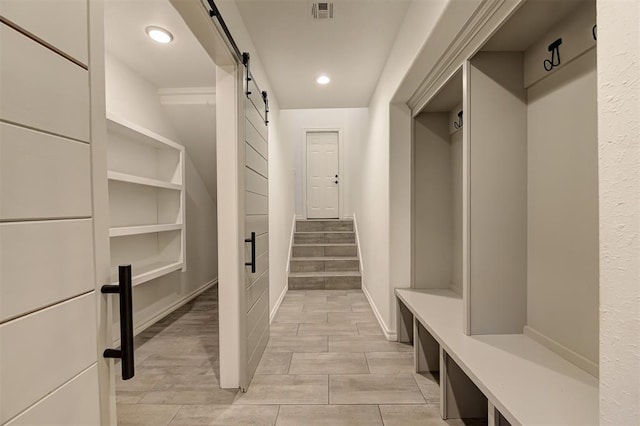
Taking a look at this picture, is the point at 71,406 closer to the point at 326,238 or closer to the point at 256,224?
the point at 256,224

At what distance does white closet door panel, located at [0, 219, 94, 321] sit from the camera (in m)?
0.49

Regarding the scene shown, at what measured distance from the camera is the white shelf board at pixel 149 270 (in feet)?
8.81

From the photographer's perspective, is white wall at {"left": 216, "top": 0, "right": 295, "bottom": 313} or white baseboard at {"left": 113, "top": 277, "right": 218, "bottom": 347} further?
white baseboard at {"left": 113, "top": 277, "right": 218, "bottom": 347}

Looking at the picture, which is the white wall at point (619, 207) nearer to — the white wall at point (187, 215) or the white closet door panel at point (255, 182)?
the white closet door panel at point (255, 182)

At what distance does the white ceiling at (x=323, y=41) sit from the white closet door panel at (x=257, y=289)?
191 centimetres

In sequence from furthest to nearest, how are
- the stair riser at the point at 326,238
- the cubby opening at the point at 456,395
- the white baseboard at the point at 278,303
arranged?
the stair riser at the point at 326,238 → the white baseboard at the point at 278,303 → the cubby opening at the point at 456,395

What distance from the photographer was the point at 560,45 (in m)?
1.42

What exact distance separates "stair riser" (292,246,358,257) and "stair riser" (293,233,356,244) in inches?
11.2

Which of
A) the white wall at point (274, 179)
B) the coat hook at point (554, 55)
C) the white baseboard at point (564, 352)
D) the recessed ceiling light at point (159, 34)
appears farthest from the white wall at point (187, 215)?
the white baseboard at point (564, 352)

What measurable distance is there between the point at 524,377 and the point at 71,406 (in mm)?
1508

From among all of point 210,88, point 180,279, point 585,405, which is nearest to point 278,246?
point 180,279

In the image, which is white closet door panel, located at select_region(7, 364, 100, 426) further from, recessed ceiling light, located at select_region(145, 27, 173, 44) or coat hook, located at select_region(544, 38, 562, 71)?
recessed ceiling light, located at select_region(145, 27, 173, 44)

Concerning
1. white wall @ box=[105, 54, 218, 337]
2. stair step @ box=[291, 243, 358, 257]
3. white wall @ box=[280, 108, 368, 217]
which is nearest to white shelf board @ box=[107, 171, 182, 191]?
white wall @ box=[105, 54, 218, 337]

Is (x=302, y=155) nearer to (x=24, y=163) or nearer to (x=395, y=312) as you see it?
(x=395, y=312)
